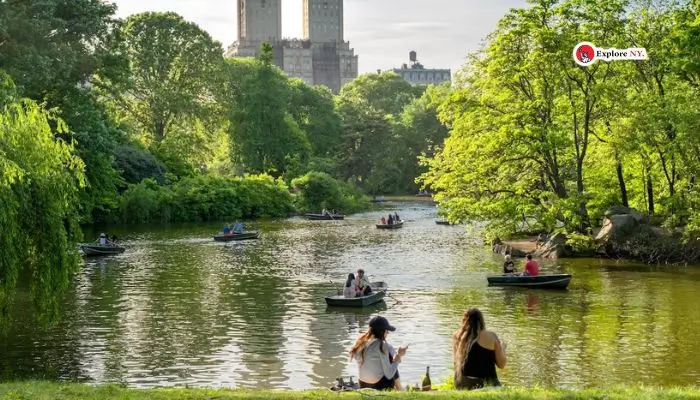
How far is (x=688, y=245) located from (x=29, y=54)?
85.8 ft

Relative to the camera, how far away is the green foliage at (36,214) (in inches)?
720

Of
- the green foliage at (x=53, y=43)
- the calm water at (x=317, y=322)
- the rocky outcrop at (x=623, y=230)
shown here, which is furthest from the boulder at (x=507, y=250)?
the green foliage at (x=53, y=43)

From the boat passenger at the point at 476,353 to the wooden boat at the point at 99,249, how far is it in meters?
31.8

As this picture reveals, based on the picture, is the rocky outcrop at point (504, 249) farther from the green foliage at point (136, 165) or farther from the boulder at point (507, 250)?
the green foliage at point (136, 165)

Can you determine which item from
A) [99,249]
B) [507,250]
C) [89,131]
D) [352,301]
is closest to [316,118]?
[89,131]

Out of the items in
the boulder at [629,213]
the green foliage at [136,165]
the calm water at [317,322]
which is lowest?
the calm water at [317,322]

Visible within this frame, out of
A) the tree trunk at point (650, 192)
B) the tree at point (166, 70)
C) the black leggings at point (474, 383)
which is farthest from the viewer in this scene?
the tree at point (166, 70)

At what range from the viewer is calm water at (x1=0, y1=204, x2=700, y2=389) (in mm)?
19734

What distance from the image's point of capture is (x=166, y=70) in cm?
8069

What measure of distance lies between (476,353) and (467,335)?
0.30m

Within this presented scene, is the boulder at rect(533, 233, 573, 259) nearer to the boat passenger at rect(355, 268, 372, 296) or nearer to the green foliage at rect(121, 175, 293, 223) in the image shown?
the boat passenger at rect(355, 268, 372, 296)

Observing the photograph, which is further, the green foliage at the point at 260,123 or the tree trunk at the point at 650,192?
the green foliage at the point at 260,123

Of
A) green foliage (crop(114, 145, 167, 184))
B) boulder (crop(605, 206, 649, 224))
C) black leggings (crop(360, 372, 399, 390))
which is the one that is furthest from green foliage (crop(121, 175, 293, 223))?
black leggings (crop(360, 372, 399, 390))

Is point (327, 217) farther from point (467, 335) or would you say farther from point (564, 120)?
point (467, 335)
